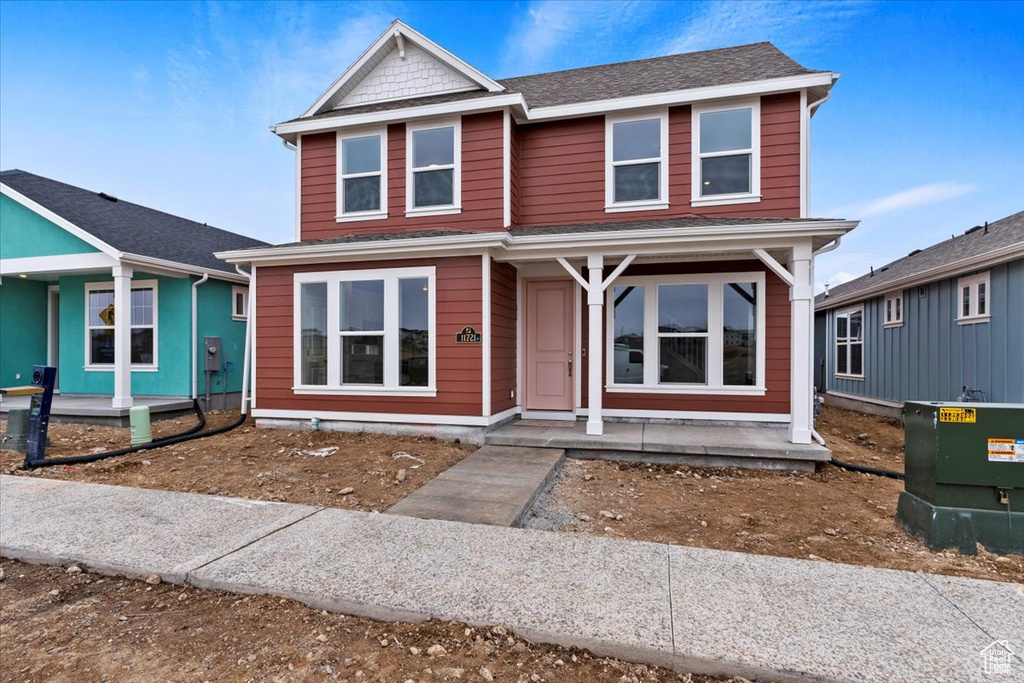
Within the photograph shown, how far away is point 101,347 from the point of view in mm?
10047

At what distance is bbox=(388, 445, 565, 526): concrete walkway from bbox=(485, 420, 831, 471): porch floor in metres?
0.33

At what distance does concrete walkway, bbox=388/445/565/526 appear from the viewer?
13.3ft

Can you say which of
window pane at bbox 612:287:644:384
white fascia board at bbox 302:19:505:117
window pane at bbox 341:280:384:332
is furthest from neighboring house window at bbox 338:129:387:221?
window pane at bbox 612:287:644:384

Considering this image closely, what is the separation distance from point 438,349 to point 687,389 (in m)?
3.88

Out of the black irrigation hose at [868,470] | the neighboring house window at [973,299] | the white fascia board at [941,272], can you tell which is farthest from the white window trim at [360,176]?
the neighboring house window at [973,299]

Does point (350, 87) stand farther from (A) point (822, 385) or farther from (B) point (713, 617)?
(A) point (822, 385)

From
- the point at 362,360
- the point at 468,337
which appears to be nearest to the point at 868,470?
the point at 468,337

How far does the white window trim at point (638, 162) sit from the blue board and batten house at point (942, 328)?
4.93 meters

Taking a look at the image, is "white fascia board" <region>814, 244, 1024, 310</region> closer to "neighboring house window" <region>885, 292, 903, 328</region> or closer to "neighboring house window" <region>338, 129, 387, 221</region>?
"neighboring house window" <region>885, 292, 903, 328</region>

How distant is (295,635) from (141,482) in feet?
12.8

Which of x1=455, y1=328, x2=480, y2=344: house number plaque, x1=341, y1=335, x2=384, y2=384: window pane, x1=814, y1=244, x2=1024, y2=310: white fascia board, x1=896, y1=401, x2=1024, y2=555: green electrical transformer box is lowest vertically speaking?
x1=896, y1=401, x2=1024, y2=555: green electrical transformer box

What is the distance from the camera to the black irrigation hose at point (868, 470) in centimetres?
526

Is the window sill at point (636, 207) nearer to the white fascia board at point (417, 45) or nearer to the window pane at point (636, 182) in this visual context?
the window pane at point (636, 182)

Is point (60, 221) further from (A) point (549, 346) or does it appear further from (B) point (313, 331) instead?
(A) point (549, 346)
